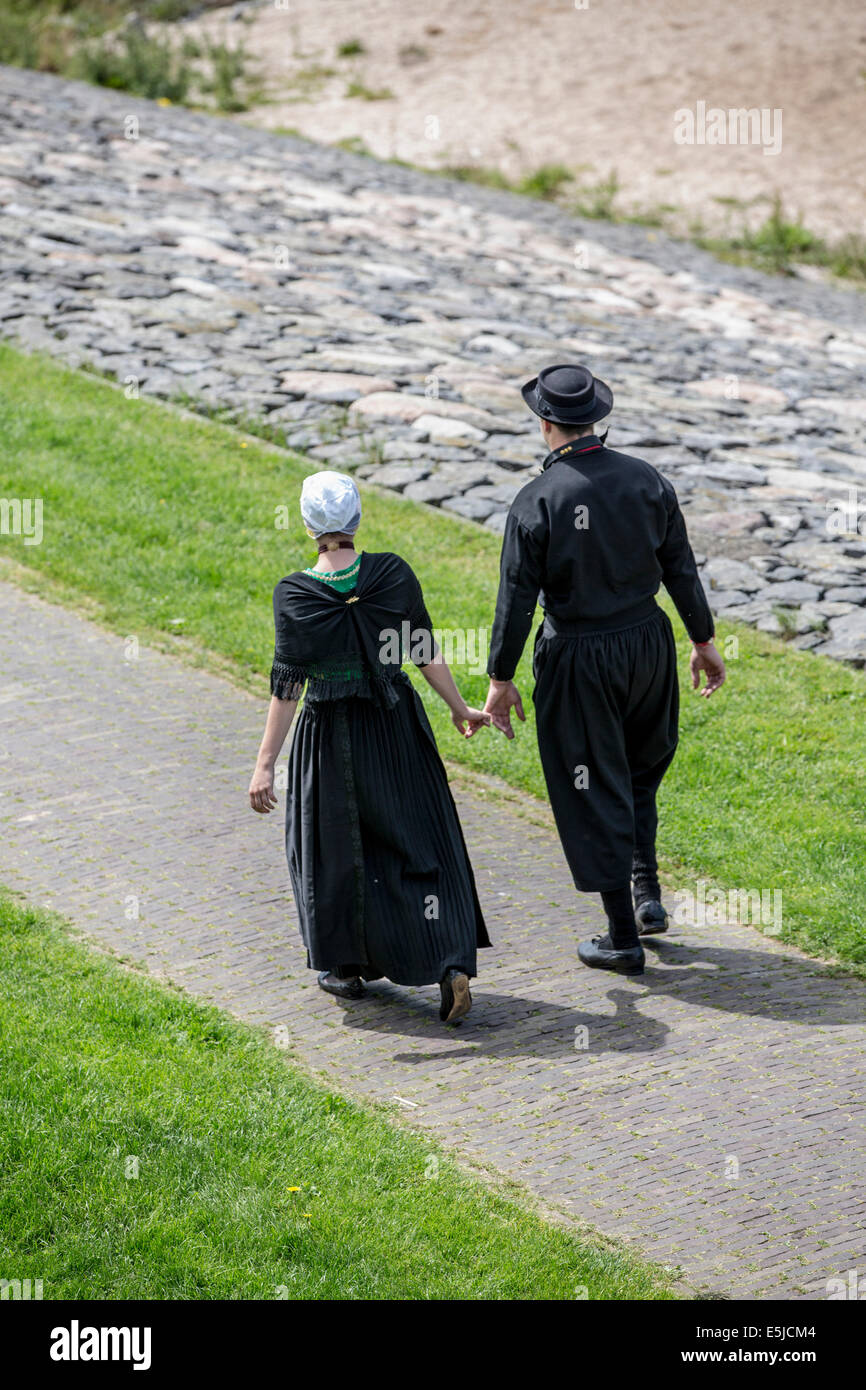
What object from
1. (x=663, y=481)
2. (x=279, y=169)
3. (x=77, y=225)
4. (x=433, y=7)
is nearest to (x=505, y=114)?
(x=433, y=7)

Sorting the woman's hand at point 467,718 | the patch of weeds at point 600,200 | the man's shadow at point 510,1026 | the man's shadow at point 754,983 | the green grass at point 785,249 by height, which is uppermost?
the patch of weeds at point 600,200

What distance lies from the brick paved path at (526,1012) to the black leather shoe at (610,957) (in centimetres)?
5

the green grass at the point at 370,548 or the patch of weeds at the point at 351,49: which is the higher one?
the patch of weeds at the point at 351,49

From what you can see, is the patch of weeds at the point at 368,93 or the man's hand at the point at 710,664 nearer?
the man's hand at the point at 710,664

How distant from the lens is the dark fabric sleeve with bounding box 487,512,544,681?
210 inches

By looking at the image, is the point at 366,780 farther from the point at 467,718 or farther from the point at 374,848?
the point at 467,718

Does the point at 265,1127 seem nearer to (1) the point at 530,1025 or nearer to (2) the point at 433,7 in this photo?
(1) the point at 530,1025

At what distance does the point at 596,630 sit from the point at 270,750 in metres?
1.25

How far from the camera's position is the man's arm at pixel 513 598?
210 inches

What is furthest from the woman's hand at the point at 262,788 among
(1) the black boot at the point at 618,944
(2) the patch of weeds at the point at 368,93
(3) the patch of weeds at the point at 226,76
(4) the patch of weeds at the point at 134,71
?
(2) the patch of weeds at the point at 368,93

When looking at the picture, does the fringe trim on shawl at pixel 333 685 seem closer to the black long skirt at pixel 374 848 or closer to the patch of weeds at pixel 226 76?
the black long skirt at pixel 374 848

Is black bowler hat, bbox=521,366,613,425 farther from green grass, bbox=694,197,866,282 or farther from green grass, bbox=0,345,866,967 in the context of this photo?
green grass, bbox=694,197,866,282
